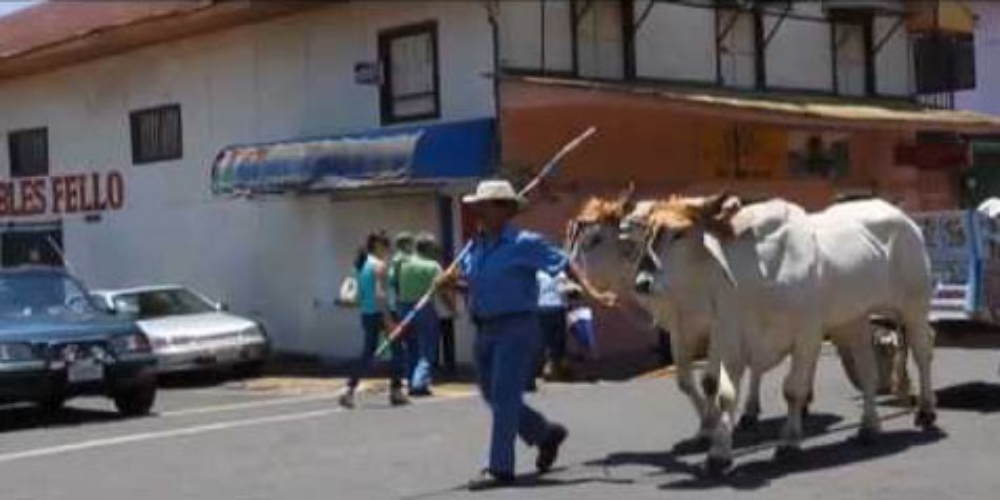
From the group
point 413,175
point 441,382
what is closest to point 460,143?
point 413,175

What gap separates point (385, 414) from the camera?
16.8 m

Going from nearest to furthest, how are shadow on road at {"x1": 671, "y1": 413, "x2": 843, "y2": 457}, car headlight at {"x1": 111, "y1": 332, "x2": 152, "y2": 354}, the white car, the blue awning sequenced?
shadow on road at {"x1": 671, "y1": 413, "x2": 843, "y2": 457}, car headlight at {"x1": 111, "y1": 332, "x2": 152, "y2": 354}, the blue awning, the white car

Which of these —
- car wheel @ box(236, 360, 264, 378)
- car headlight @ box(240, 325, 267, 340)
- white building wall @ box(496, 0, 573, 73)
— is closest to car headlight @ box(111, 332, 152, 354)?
car headlight @ box(240, 325, 267, 340)

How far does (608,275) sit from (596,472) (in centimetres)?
136

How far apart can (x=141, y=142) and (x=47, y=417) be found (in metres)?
10.1

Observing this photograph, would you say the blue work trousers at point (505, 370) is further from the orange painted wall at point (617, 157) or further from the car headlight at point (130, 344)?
the orange painted wall at point (617, 157)

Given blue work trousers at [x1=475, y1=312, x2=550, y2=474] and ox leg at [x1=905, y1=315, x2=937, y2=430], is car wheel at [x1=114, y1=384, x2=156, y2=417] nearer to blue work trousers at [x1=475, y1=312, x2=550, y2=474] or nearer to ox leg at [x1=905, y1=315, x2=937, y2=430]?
blue work trousers at [x1=475, y1=312, x2=550, y2=474]

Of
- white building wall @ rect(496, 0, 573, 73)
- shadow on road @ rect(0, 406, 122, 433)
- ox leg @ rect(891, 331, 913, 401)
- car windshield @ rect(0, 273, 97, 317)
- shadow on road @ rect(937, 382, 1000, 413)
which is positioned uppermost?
white building wall @ rect(496, 0, 573, 73)

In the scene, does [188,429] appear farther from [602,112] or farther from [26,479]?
[602,112]

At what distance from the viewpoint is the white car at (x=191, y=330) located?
74.4ft

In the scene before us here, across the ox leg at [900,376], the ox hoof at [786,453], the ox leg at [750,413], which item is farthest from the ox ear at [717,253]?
the ox leg at [900,376]

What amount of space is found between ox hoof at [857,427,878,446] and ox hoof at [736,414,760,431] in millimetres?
1213

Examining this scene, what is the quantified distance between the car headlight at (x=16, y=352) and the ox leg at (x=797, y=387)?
875cm

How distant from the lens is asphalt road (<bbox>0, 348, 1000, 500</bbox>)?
10.8 meters
